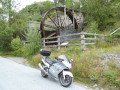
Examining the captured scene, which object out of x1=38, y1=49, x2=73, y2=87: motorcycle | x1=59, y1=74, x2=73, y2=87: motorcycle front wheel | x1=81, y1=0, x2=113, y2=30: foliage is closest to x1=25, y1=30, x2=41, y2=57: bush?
x1=38, y1=49, x2=73, y2=87: motorcycle

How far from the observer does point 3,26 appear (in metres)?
13.3

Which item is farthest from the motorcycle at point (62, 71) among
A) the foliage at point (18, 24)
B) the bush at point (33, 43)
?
the foliage at point (18, 24)

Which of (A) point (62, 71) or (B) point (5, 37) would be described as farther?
(B) point (5, 37)

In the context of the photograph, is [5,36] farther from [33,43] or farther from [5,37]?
[33,43]

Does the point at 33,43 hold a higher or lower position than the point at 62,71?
higher

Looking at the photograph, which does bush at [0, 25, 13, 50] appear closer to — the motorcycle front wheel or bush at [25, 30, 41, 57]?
bush at [25, 30, 41, 57]

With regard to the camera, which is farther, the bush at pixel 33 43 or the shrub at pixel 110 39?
the bush at pixel 33 43

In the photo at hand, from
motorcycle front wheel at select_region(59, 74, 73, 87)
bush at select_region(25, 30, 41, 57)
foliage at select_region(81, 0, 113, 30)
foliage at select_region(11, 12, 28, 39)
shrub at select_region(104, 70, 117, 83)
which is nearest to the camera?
shrub at select_region(104, 70, 117, 83)

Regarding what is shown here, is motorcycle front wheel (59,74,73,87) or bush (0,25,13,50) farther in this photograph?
bush (0,25,13,50)

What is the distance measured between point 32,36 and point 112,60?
5.85m

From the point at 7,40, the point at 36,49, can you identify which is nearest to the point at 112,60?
the point at 36,49

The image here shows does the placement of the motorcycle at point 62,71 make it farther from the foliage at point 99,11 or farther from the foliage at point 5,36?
the foliage at point 5,36

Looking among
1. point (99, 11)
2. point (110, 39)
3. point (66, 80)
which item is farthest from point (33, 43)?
point (99, 11)

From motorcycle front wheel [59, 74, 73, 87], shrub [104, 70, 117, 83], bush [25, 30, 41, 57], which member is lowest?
motorcycle front wheel [59, 74, 73, 87]
